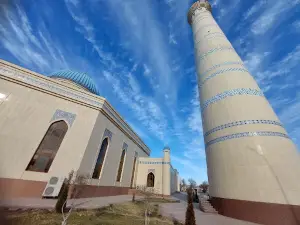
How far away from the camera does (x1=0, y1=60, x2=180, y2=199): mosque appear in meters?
7.93

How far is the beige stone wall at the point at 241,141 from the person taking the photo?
18.7ft

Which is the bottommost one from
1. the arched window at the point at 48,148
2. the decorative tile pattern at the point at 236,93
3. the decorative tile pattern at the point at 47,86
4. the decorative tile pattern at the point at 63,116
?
the arched window at the point at 48,148

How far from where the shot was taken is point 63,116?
9977 millimetres

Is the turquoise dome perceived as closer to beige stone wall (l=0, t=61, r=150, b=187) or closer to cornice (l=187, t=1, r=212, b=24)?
beige stone wall (l=0, t=61, r=150, b=187)

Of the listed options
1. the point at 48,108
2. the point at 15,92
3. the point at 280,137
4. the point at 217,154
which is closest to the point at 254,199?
the point at 217,154

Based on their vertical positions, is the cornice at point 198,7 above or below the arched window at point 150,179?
above

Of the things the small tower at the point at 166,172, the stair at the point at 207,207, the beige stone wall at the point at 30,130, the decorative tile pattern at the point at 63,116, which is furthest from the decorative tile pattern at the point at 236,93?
the small tower at the point at 166,172

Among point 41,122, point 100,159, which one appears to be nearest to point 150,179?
point 100,159

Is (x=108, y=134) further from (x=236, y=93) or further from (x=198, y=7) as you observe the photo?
(x=198, y=7)

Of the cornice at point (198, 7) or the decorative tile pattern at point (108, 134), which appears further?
the cornice at point (198, 7)

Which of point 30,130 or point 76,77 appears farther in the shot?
point 76,77

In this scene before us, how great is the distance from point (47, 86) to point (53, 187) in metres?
6.41

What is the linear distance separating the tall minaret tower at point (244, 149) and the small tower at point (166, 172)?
34.0ft

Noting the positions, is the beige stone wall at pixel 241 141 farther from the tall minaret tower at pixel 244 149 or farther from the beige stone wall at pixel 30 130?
the beige stone wall at pixel 30 130
